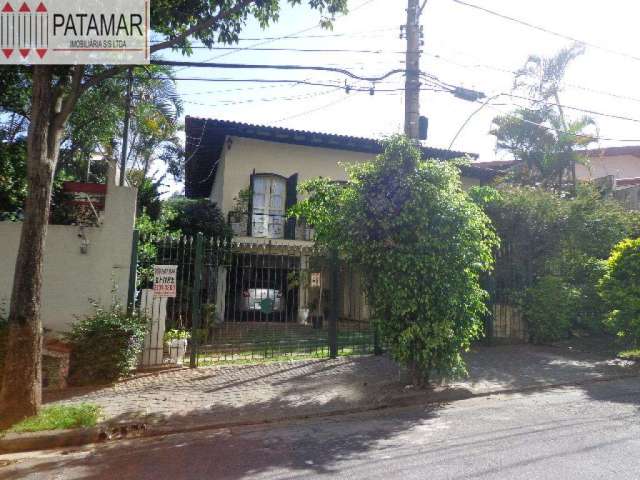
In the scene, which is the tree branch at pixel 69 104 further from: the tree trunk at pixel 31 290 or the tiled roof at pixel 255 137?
the tiled roof at pixel 255 137

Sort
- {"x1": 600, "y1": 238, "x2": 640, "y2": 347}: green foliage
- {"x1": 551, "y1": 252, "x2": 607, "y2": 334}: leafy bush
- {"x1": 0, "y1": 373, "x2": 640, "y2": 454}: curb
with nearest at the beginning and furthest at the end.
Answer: {"x1": 0, "y1": 373, "x2": 640, "y2": 454}: curb, {"x1": 600, "y1": 238, "x2": 640, "y2": 347}: green foliage, {"x1": 551, "y1": 252, "x2": 607, "y2": 334}: leafy bush

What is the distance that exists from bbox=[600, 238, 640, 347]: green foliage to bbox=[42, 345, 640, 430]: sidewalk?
2.18 ft

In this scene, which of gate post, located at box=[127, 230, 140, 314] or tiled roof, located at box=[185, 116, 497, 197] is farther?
tiled roof, located at box=[185, 116, 497, 197]

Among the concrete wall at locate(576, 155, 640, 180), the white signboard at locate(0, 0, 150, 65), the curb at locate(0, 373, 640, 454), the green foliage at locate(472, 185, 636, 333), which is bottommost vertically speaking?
the curb at locate(0, 373, 640, 454)

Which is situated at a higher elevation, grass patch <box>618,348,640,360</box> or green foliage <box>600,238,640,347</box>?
green foliage <box>600,238,640,347</box>

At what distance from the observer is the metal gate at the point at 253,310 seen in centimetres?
812

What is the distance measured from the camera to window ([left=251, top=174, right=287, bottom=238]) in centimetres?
1678

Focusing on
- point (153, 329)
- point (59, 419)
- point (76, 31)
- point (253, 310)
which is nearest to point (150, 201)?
point (253, 310)

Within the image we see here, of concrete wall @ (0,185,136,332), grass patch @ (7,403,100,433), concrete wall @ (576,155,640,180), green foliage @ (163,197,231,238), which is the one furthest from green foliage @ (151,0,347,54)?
concrete wall @ (576,155,640,180)

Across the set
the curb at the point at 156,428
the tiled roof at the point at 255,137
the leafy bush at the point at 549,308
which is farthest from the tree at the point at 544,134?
the curb at the point at 156,428

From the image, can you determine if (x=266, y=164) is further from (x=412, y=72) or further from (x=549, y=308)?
(x=549, y=308)

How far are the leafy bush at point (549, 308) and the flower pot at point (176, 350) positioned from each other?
727 cm

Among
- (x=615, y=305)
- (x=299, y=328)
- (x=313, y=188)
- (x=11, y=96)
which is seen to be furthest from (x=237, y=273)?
(x=615, y=305)

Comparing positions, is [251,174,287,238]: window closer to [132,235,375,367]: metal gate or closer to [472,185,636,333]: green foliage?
[132,235,375,367]: metal gate
